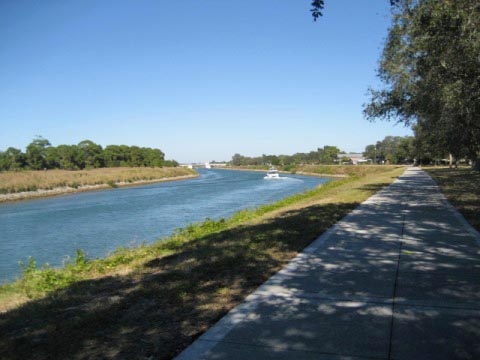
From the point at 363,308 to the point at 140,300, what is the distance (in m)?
2.85

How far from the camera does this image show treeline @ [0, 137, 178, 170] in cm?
8250

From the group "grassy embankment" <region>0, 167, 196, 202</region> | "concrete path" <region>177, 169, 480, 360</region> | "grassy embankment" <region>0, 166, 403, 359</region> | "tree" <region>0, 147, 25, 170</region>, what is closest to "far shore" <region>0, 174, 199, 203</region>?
"grassy embankment" <region>0, 167, 196, 202</region>

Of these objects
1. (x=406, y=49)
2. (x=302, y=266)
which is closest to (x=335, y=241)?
(x=302, y=266)

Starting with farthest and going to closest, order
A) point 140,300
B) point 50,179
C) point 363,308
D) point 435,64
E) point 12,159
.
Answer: point 12,159 < point 50,179 < point 435,64 < point 140,300 < point 363,308

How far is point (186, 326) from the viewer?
4.01m

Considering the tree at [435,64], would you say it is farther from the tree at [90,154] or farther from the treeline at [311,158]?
Result: the treeline at [311,158]

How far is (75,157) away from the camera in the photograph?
325 ft

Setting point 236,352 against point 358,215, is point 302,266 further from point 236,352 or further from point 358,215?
point 358,215

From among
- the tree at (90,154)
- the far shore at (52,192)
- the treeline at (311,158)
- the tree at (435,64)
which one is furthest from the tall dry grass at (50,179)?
the treeline at (311,158)

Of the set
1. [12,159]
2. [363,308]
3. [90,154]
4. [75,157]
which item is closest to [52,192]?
[12,159]

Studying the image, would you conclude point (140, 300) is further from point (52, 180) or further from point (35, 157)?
point (35, 157)

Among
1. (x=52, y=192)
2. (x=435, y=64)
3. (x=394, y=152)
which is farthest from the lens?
(x=394, y=152)

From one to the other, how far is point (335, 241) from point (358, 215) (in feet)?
12.6

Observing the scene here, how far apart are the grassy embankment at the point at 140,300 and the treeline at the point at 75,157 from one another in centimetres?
8423
